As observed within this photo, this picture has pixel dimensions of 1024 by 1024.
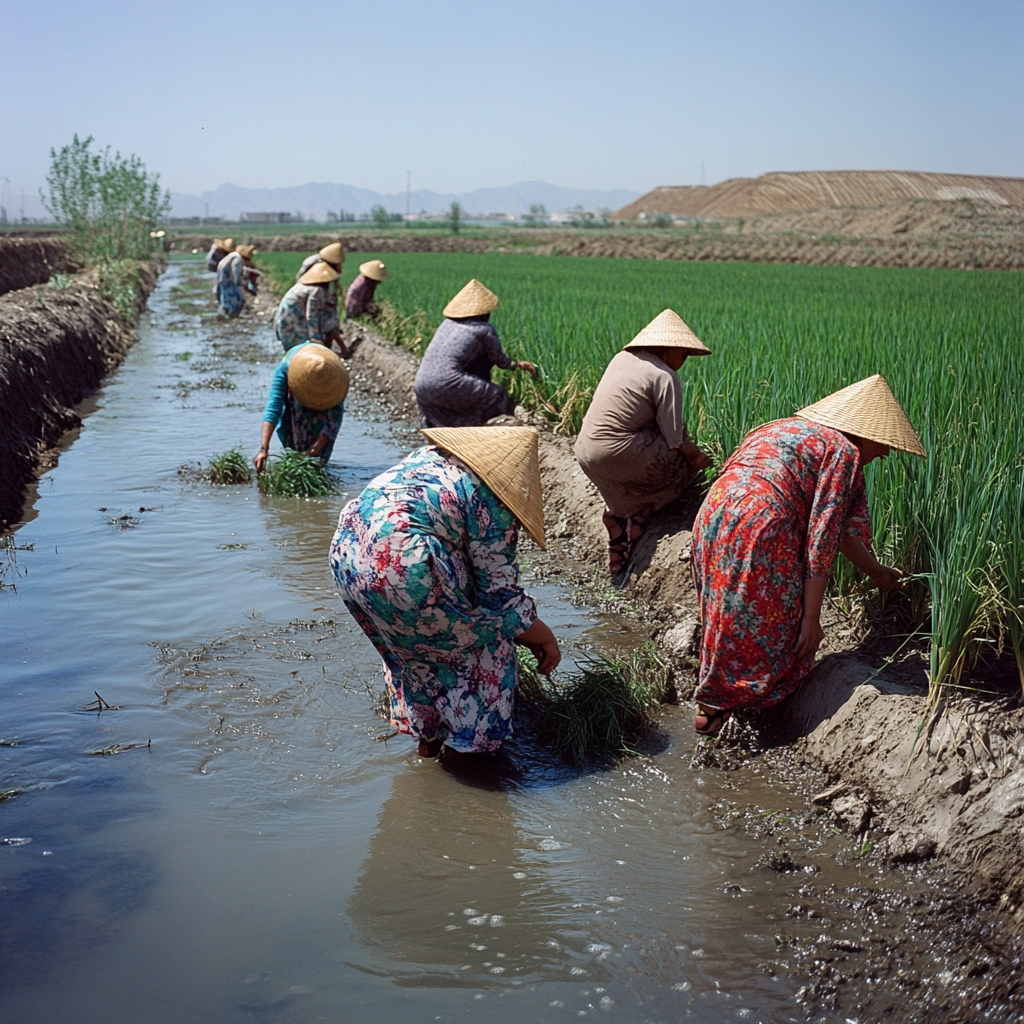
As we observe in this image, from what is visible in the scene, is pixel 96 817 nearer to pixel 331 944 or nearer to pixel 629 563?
pixel 331 944

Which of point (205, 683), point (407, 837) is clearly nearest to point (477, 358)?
point (205, 683)

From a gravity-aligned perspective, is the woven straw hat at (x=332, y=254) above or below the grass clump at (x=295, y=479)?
above

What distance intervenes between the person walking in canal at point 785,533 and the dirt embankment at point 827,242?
26778 mm

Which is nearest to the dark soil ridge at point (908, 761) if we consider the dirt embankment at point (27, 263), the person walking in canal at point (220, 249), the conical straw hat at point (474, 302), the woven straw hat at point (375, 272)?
the conical straw hat at point (474, 302)

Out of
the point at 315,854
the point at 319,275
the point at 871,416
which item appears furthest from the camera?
the point at 319,275

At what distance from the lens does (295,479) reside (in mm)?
6812

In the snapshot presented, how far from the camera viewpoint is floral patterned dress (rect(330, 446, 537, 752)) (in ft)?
9.65

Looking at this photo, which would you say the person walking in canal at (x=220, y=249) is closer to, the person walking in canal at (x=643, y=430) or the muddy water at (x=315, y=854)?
the muddy water at (x=315, y=854)

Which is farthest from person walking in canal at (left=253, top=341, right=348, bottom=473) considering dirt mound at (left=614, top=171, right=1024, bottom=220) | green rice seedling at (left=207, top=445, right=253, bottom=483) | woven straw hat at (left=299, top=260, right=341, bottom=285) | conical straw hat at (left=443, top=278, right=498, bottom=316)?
dirt mound at (left=614, top=171, right=1024, bottom=220)

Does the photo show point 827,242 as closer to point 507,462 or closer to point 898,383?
point 898,383

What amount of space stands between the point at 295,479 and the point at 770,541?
13.9 ft

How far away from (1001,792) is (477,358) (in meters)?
4.84

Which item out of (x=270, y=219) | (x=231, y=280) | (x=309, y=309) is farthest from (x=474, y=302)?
(x=270, y=219)

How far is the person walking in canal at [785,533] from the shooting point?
3191mm
